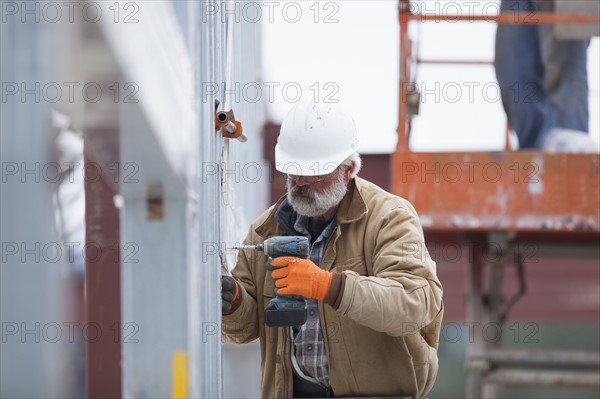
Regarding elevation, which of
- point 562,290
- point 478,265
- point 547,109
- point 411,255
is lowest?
point 562,290

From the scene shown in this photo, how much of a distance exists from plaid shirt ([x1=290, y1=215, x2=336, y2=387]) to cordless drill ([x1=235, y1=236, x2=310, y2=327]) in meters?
0.27

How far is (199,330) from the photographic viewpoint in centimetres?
282

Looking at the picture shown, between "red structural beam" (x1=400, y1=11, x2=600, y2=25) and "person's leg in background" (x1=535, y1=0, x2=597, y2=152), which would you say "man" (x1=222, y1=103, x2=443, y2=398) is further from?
"person's leg in background" (x1=535, y1=0, x2=597, y2=152)

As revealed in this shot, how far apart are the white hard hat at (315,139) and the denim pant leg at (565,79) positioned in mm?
2761

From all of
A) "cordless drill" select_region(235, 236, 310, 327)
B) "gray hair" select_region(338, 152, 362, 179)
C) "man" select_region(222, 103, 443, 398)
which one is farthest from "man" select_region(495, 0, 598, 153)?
"cordless drill" select_region(235, 236, 310, 327)

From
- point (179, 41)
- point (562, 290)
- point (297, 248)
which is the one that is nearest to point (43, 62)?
point (179, 41)

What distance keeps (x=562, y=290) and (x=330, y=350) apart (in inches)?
267

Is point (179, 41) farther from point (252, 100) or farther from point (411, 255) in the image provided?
point (252, 100)

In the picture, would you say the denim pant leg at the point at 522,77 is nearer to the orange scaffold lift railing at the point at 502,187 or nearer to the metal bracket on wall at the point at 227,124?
the orange scaffold lift railing at the point at 502,187

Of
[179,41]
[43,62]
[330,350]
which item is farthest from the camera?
[330,350]

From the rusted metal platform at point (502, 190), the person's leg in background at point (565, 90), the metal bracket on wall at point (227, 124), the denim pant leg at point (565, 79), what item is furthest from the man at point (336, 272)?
the denim pant leg at point (565, 79)

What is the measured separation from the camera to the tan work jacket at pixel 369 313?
351 cm

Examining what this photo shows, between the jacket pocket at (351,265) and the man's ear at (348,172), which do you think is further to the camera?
the man's ear at (348,172)

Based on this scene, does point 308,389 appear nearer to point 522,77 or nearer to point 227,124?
point 227,124
